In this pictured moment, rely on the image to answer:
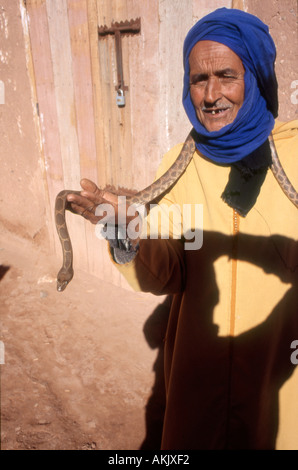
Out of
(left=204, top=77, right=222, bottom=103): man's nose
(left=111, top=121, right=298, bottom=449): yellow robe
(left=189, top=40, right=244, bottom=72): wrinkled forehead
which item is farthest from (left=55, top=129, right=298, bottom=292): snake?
(left=189, top=40, right=244, bottom=72): wrinkled forehead

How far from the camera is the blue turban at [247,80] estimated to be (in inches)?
70.9

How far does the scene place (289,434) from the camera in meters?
2.01

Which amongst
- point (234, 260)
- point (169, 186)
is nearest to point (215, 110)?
point (169, 186)

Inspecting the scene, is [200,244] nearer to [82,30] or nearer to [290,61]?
[290,61]

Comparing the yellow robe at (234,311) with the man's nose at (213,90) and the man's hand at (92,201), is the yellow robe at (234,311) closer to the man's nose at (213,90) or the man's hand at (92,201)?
the man's hand at (92,201)

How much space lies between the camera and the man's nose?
1822 mm

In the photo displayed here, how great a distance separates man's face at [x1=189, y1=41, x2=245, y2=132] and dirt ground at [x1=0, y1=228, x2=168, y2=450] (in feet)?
9.98

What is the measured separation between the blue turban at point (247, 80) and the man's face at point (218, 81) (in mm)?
33

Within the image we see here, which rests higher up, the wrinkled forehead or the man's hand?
the wrinkled forehead

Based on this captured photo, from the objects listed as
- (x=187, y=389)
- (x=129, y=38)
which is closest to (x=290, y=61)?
(x=129, y=38)

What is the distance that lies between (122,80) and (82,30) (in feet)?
3.57

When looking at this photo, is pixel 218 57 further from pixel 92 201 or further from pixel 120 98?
pixel 120 98

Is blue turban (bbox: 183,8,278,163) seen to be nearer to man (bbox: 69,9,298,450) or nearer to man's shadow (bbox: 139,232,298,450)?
man (bbox: 69,9,298,450)

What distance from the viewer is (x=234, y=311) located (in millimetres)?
1857
